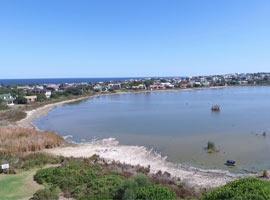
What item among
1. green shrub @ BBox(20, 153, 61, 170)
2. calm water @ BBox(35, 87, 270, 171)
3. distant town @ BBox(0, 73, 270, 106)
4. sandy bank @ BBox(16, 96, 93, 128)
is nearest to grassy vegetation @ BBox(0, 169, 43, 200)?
green shrub @ BBox(20, 153, 61, 170)

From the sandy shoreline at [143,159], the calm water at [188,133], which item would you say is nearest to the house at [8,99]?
the calm water at [188,133]

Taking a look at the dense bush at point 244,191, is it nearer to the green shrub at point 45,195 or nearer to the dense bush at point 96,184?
the dense bush at point 96,184

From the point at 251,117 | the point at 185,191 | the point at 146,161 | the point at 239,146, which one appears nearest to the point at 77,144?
the point at 146,161

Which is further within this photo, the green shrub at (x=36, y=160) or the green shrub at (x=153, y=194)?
the green shrub at (x=36, y=160)

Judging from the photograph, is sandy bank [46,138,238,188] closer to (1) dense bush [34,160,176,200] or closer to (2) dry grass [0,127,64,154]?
(2) dry grass [0,127,64,154]

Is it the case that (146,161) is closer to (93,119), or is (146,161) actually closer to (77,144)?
(77,144)

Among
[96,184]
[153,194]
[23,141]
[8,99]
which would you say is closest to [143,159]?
[23,141]
